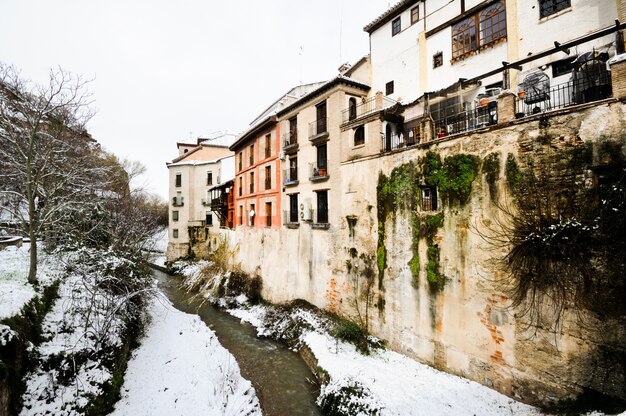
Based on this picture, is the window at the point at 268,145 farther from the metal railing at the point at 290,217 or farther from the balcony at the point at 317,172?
the balcony at the point at 317,172

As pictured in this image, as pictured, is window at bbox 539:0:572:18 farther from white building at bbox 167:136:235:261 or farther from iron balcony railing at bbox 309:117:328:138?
white building at bbox 167:136:235:261

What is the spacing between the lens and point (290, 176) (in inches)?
660

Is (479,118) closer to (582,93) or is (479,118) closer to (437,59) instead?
(582,93)

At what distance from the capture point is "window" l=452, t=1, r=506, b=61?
11.3 metres

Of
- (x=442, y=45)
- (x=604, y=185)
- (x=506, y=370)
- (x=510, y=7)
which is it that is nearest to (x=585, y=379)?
(x=506, y=370)

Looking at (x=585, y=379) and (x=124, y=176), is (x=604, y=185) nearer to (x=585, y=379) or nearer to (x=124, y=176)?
(x=585, y=379)

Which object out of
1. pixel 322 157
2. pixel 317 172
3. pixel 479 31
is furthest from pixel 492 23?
pixel 317 172

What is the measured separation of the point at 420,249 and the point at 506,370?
3991 millimetres

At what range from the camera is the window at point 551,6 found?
9.62 meters

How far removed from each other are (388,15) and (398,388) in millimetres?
17838

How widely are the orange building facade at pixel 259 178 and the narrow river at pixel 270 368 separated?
6.46 m

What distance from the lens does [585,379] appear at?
20.5ft

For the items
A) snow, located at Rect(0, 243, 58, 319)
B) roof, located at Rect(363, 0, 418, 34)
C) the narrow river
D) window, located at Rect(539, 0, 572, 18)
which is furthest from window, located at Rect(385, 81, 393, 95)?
snow, located at Rect(0, 243, 58, 319)

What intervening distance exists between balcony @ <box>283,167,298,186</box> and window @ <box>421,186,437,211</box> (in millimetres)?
8071
